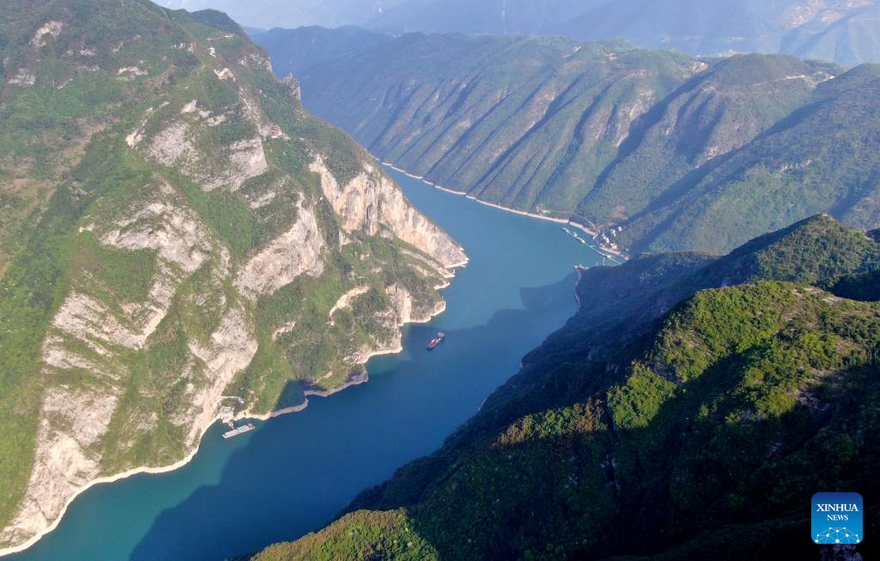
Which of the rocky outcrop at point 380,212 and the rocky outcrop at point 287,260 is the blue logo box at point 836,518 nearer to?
the rocky outcrop at point 287,260

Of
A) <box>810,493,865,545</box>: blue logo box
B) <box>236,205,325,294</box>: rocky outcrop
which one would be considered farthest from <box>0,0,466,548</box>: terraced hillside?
<box>810,493,865,545</box>: blue logo box

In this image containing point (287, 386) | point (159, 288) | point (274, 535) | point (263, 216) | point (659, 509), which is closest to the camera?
point (659, 509)

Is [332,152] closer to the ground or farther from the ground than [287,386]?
farther from the ground

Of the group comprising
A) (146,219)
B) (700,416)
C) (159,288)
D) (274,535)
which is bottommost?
(274,535)

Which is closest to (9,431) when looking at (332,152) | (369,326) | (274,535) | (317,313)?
(274,535)

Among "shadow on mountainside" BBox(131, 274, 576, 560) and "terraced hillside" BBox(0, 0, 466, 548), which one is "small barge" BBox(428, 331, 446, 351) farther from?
"terraced hillside" BBox(0, 0, 466, 548)

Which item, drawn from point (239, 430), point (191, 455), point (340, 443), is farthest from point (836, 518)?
point (239, 430)

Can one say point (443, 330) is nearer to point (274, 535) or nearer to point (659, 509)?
point (274, 535)

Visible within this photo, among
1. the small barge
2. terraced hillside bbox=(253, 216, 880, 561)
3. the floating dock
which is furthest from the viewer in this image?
the small barge

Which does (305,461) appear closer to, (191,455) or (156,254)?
(191,455)
